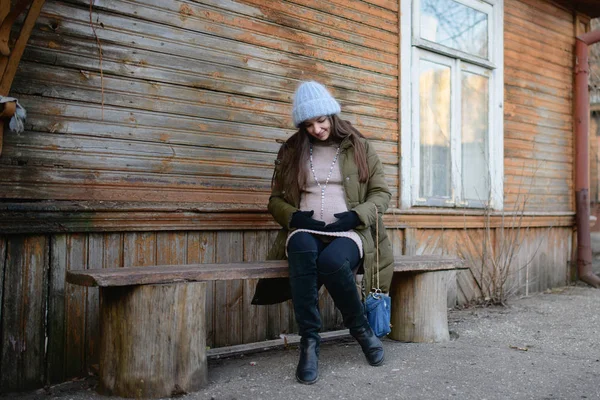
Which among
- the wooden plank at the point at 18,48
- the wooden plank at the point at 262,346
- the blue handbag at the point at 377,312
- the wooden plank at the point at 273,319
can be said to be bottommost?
the wooden plank at the point at 262,346

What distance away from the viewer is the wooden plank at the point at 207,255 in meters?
3.83

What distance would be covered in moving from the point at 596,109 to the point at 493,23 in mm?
7729

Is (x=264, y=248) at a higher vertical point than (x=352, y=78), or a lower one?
lower

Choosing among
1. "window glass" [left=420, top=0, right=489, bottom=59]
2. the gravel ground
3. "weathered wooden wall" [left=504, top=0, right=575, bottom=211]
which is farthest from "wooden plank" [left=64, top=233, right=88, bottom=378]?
"weathered wooden wall" [left=504, top=0, right=575, bottom=211]

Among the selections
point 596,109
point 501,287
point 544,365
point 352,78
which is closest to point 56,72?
point 352,78

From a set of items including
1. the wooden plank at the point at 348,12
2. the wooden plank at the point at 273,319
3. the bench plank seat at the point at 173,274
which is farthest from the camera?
the wooden plank at the point at 348,12

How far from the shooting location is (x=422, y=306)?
13.2 feet

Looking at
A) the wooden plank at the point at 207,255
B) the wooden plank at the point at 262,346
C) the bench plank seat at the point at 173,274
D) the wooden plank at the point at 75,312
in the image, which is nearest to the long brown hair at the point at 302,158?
the bench plank seat at the point at 173,274

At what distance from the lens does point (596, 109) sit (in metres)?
12.6

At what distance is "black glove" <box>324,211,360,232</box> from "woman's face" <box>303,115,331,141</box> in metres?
0.48

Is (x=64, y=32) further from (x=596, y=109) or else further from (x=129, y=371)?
(x=596, y=109)

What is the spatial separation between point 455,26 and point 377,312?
3577 mm

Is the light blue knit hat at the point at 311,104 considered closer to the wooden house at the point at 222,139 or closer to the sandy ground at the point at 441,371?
the wooden house at the point at 222,139

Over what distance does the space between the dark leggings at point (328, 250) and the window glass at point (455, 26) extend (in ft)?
9.56
